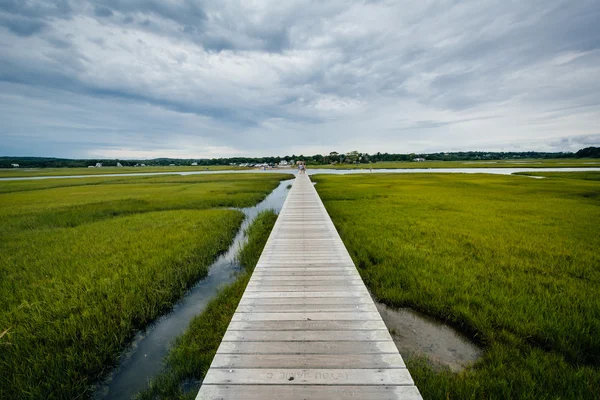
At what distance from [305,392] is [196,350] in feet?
9.58

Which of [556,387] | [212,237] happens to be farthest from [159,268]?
[556,387]

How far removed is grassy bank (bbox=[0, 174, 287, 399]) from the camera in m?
4.12

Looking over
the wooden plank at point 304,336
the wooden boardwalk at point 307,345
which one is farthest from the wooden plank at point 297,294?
the wooden plank at point 304,336

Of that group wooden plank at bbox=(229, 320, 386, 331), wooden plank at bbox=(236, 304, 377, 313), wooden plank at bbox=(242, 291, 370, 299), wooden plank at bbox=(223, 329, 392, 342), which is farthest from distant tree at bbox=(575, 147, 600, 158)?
wooden plank at bbox=(223, 329, 392, 342)

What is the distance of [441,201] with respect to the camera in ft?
59.4

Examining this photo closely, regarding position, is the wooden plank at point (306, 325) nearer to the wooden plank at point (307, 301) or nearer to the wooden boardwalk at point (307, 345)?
the wooden boardwalk at point (307, 345)

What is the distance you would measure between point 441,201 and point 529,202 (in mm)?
5395

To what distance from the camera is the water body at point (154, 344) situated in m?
4.03

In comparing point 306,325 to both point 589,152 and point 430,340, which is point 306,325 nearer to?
point 430,340

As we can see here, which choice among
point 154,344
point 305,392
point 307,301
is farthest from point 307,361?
point 154,344

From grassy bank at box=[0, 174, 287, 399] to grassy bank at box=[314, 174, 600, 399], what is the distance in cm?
554

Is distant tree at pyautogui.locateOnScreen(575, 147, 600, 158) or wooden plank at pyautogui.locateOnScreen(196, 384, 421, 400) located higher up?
distant tree at pyautogui.locateOnScreen(575, 147, 600, 158)

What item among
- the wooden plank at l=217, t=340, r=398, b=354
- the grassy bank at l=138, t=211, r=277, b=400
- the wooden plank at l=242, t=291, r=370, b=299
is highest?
the wooden plank at l=217, t=340, r=398, b=354

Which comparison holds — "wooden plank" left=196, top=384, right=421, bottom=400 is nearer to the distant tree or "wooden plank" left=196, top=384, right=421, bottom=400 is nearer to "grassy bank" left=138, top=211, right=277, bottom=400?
"grassy bank" left=138, top=211, right=277, bottom=400
